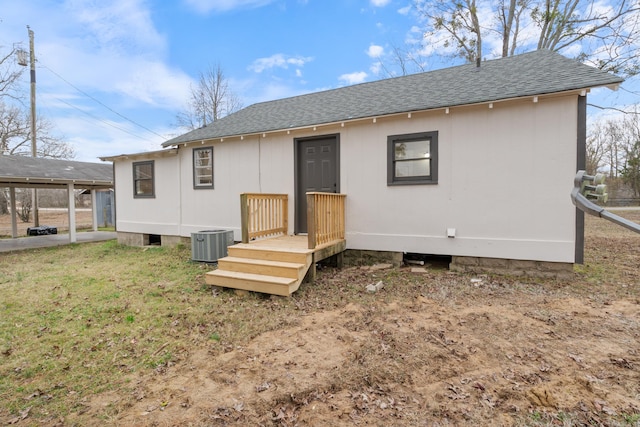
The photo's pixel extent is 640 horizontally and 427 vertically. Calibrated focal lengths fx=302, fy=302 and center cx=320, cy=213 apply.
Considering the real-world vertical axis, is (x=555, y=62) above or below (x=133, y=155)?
above

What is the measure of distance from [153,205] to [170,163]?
1403 millimetres

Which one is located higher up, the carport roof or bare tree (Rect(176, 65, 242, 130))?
bare tree (Rect(176, 65, 242, 130))

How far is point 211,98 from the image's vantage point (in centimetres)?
2022

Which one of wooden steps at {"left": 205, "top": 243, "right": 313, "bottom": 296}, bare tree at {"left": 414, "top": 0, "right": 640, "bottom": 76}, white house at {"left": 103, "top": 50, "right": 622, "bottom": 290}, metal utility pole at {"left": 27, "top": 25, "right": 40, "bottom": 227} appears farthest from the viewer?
metal utility pole at {"left": 27, "top": 25, "right": 40, "bottom": 227}

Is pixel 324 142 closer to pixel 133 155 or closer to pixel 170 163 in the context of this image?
pixel 170 163

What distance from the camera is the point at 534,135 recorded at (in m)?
4.86

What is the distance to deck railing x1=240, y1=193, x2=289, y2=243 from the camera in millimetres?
5359

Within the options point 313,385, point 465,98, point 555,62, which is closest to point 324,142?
point 465,98

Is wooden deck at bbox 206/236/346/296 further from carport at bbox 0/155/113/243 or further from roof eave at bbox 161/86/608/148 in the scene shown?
carport at bbox 0/155/113/243

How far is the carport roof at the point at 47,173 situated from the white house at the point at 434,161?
5161 millimetres

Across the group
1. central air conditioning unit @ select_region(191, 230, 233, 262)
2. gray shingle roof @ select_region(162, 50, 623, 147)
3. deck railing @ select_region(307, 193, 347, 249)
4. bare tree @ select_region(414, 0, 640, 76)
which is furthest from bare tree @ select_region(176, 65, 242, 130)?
deck railing @ select_region(307, 193, 347, 249)

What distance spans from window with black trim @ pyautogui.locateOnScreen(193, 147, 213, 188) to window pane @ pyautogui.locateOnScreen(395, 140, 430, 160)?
189 inches

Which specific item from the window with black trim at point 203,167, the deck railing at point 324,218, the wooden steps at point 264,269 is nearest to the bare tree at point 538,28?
the deck railing at point 324,218

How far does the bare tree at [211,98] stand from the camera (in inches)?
785
